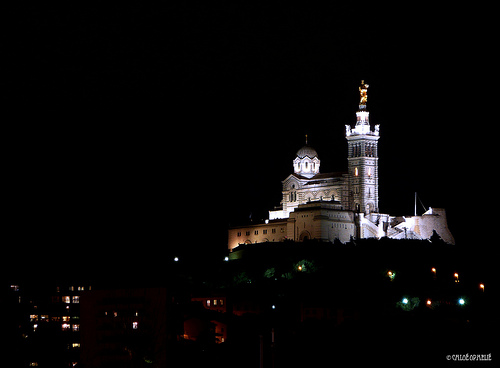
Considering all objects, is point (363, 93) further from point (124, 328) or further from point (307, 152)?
point (124, 328)

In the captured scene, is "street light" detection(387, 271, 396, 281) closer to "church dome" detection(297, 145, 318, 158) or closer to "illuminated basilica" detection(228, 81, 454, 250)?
"illuminated basilica" detection(228, 81, 454, 250)

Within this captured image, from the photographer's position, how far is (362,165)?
121 m

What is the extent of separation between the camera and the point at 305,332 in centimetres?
7381

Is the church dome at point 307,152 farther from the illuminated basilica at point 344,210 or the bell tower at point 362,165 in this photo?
the bell tower at point 362,165

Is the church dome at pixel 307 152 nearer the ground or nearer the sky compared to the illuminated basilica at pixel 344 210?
nearer the sky

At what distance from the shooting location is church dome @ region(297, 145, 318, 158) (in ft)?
421

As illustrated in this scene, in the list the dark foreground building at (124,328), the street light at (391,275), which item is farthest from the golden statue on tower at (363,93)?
the dark foreground building at (124,328)

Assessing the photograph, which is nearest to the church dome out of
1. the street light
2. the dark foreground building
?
the street light

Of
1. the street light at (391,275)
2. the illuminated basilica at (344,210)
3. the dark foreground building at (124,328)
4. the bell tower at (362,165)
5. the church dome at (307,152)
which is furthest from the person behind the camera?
the church dome at (307,152)

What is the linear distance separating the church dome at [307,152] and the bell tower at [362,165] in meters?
6.14

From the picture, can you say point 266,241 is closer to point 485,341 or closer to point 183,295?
point 183,295

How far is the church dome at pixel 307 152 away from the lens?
421 ft

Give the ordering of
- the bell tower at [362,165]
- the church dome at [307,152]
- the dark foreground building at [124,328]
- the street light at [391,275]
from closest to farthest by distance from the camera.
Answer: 1. the dark foreground building at [124,328]
2. the street light at [391,275]
3. the bell tower at [362,165]
4. the church dome at [307,152]

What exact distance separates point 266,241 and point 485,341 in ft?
181
